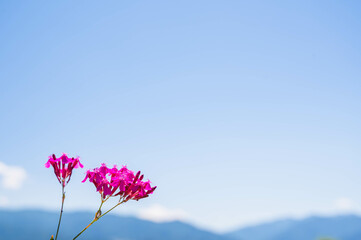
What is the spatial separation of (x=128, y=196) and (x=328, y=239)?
3913 inches

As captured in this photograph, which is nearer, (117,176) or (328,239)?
Answer: (117,176)

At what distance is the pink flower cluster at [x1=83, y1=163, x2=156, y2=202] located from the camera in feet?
15.2

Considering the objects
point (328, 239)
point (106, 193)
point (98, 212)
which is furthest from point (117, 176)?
point (328, 239)

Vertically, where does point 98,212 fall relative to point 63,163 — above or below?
below

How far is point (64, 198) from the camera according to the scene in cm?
430

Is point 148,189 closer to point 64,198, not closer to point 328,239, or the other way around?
point 64,198

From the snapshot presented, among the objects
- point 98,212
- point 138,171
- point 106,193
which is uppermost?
point 138,171

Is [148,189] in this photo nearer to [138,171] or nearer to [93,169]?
[138,171]

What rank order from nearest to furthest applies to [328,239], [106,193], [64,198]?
[64,198] < [106,193] < [328,239]

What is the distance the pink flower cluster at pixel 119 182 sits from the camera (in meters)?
4.63

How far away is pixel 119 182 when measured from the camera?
465 centimetres

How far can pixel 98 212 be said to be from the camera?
4.39 meters

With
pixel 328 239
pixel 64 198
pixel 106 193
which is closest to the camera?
pixel 64 198

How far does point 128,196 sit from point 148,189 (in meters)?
0.30
